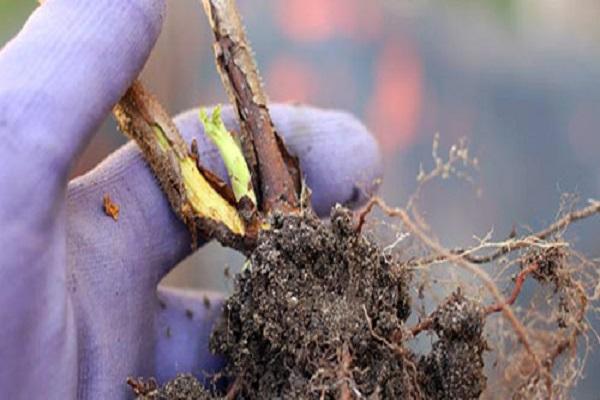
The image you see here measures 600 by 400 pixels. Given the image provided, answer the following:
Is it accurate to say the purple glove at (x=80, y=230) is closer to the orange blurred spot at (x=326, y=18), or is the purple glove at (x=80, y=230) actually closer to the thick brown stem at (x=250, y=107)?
the thick brown stem at (x=250, y=107)

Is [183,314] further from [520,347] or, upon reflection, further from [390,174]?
[390,174]

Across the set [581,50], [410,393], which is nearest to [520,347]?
[410,393]

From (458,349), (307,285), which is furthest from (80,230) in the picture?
(458,349)

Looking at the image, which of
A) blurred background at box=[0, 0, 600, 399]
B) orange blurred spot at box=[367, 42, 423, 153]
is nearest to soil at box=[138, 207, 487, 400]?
blurred background at box=[0, 0, 600, 399]

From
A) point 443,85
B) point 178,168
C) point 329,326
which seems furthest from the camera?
point 443,85

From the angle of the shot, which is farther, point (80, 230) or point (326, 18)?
point (326, 18)

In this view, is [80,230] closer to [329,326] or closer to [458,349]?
[329,326]
